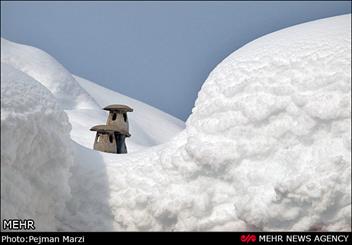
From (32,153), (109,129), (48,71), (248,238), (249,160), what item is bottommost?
(248,238)

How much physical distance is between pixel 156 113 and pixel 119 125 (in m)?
31.9

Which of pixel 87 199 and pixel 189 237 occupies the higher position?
pixel 87 199

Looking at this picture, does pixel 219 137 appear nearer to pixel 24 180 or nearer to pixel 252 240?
pixel 252 240

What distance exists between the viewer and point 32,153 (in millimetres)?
4988

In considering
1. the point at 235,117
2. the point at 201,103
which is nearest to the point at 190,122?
the point at 201,103

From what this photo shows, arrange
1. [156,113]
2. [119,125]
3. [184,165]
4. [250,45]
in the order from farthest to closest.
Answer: [156,113] < [119,125] < [250,45] < [184,165]

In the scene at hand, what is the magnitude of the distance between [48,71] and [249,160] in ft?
108

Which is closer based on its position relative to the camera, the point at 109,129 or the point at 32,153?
the point at 32,153

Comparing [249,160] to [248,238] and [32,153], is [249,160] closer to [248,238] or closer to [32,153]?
[248,238]

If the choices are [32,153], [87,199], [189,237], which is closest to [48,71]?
[87,199]

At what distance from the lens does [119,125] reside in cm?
1886

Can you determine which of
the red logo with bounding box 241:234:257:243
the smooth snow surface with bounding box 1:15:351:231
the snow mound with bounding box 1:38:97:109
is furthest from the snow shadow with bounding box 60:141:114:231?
the snow mound with bounding box 1:38:97:109

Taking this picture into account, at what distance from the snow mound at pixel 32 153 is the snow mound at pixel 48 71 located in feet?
99.7

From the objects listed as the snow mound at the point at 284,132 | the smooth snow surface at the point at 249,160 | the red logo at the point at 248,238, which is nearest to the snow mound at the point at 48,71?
the smooth snow surface at the point at 249,160
